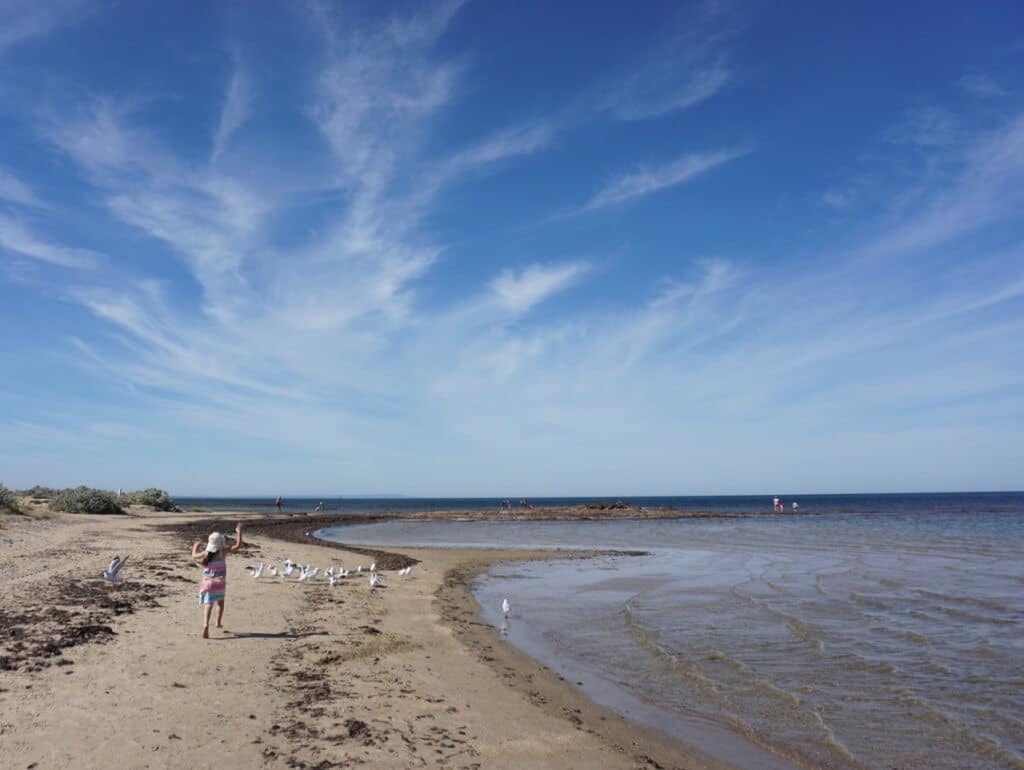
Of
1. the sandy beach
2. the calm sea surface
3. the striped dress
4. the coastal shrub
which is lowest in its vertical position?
the calm sea surface

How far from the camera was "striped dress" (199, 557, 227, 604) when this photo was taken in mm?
11039

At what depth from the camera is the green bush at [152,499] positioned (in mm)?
59375

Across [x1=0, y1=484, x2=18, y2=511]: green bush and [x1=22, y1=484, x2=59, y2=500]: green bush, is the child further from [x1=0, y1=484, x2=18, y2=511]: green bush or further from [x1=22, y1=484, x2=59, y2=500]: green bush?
[x1=22, y1=484, x2=59, y2=500]: green bush

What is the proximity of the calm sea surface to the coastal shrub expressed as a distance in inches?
1273

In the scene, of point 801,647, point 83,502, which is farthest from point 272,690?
point 83,502

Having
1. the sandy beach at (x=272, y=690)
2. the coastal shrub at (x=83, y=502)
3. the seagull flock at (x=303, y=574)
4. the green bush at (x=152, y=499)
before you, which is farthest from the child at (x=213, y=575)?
the green bush at (x=152, y=499)

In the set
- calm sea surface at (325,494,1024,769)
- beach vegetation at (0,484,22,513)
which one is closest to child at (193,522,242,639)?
calm sea surface at (325,494,1024,769)

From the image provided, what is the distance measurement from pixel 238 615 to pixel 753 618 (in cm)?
1146

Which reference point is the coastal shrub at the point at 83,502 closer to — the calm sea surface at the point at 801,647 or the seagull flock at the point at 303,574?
the seagull flock at the point at 303,574

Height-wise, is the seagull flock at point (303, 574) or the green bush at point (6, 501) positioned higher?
the green bush at point (6, 501)

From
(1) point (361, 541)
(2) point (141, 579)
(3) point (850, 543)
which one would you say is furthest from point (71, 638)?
(3) point (850, 543)

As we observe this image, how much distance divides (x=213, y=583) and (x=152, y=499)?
185 ft

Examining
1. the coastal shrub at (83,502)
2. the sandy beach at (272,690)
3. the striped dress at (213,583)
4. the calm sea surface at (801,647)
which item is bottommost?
the calm sea surface at (801,647)

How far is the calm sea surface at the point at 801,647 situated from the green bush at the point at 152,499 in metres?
45.9
